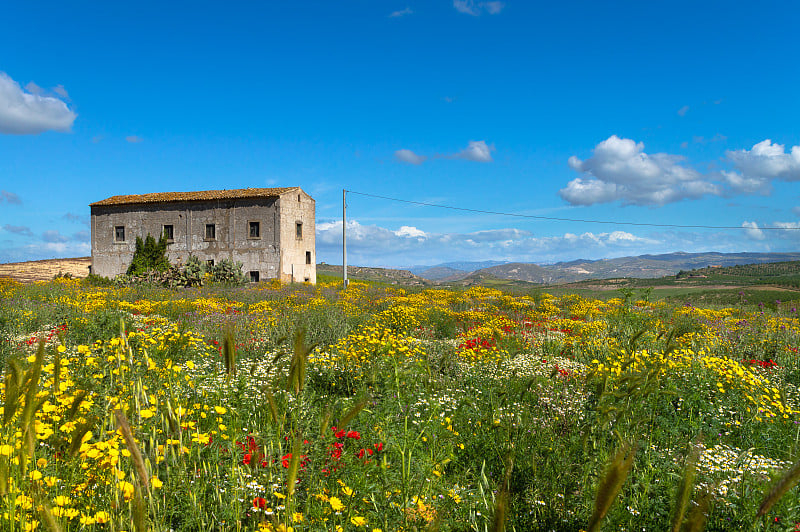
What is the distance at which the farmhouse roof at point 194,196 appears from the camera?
101 feet

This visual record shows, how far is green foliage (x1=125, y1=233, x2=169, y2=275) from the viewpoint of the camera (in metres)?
29.1

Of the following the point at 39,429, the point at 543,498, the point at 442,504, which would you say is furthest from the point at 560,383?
the point at 39,429

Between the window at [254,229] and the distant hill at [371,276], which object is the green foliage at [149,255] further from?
the distant hill at [371,276]

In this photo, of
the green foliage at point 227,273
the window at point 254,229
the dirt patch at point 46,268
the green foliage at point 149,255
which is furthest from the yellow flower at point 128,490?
the dirt patch at point 46,268

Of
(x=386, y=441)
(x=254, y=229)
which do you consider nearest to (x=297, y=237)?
(x=254, y=229)

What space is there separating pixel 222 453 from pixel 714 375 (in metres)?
6.33

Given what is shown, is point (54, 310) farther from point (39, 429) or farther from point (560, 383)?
point (560, 383)

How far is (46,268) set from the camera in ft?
121

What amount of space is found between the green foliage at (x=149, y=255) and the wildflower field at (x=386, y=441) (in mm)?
22540

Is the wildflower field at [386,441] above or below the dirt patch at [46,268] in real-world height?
below

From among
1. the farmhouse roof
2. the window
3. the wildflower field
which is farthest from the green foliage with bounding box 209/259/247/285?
the wildflower field

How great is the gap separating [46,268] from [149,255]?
45.3 feet

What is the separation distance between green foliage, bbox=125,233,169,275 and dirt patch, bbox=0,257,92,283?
8.17 meters

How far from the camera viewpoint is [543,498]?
325 centimetres
